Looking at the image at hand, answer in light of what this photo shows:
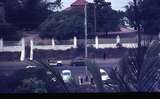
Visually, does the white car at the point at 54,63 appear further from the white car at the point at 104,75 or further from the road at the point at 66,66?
the white car at the point at 104,75

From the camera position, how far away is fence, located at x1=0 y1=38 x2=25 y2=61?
4.61 feet

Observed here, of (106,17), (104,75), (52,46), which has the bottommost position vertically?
(104,75)

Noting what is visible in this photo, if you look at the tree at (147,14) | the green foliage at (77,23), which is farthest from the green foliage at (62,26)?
the tree at (147,14)

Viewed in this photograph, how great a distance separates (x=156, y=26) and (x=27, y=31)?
558mm

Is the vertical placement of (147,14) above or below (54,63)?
above

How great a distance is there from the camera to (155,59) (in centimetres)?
161

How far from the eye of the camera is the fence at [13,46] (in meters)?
1.40

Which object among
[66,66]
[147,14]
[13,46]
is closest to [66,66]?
[66,66]

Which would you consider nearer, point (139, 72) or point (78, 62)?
point (78, 62)

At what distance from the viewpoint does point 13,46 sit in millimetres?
1437

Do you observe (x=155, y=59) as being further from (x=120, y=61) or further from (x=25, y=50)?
(x=25, y=50)

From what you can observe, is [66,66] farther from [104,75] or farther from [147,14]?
[147,14]
